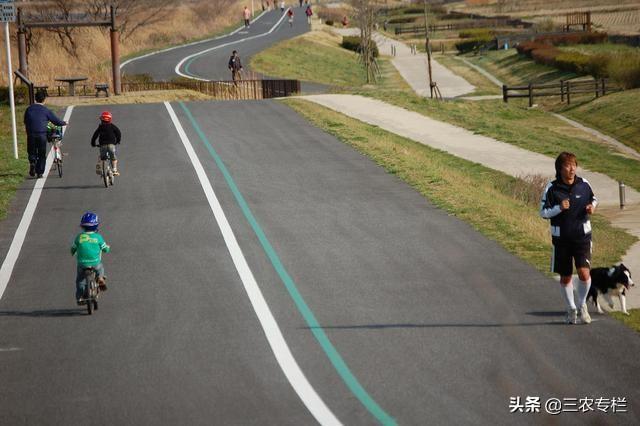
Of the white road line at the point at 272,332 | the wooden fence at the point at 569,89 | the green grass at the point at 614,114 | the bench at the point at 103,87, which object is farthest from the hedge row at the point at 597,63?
the white road line at the point at 272,332

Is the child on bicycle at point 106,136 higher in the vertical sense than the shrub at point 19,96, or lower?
lower

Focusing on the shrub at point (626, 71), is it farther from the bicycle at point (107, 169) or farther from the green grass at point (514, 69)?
the bicycle at point (107, 169)

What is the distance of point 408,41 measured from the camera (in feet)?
376

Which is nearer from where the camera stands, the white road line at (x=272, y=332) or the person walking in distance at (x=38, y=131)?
the white road line at (x=272, y=332)

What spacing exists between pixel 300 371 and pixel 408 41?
10646cm

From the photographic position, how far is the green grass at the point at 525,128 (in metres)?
36.2

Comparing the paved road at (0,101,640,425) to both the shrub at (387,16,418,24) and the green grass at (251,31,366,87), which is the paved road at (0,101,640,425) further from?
the shrub at (387,16,418,24)

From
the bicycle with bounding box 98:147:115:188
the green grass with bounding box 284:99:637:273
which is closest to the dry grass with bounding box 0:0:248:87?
the green grass with bounding box 284:99:637:273

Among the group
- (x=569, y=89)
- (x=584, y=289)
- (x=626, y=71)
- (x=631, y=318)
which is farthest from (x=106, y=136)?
(x=626, y=71)

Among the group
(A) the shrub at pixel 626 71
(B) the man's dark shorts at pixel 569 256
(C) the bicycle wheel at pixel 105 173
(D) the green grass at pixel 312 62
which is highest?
(D) the green grass at pixel 312 62

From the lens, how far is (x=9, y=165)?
25.2m

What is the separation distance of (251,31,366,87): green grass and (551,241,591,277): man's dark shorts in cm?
5126

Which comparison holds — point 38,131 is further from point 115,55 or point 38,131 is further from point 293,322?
point 115,55

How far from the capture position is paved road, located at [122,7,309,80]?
193ft
